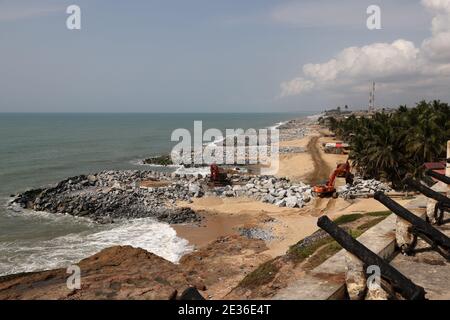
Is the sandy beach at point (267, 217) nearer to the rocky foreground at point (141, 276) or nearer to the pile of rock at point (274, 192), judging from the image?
the pile of rock at point (274, 192)

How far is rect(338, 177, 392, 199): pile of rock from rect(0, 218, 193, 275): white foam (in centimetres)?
1397

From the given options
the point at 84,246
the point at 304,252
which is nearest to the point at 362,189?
the point at 304,252

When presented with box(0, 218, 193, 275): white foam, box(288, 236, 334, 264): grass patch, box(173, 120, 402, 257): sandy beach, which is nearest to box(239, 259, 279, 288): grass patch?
box(288, 236, 334, 264): grass patch

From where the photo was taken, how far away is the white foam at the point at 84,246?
67.4 ft

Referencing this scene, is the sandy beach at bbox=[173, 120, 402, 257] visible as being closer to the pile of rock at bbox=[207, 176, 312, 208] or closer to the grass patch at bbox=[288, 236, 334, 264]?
the pile of rock at bbox=[207, 176, 312, 208]

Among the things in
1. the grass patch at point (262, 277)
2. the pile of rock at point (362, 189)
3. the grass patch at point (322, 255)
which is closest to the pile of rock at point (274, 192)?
the pile of rock at point (362, 189)

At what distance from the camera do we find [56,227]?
2759 cm

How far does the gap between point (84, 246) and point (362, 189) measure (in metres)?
21.2

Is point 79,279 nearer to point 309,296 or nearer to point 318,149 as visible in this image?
point 309,296

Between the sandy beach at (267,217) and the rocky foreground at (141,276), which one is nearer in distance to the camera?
the rocky foreground at (141,276)

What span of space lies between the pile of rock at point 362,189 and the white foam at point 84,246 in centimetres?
1397

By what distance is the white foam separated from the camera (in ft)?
67.4

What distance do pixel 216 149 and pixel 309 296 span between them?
65135mm

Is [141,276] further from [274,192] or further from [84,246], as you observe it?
[274,192]
